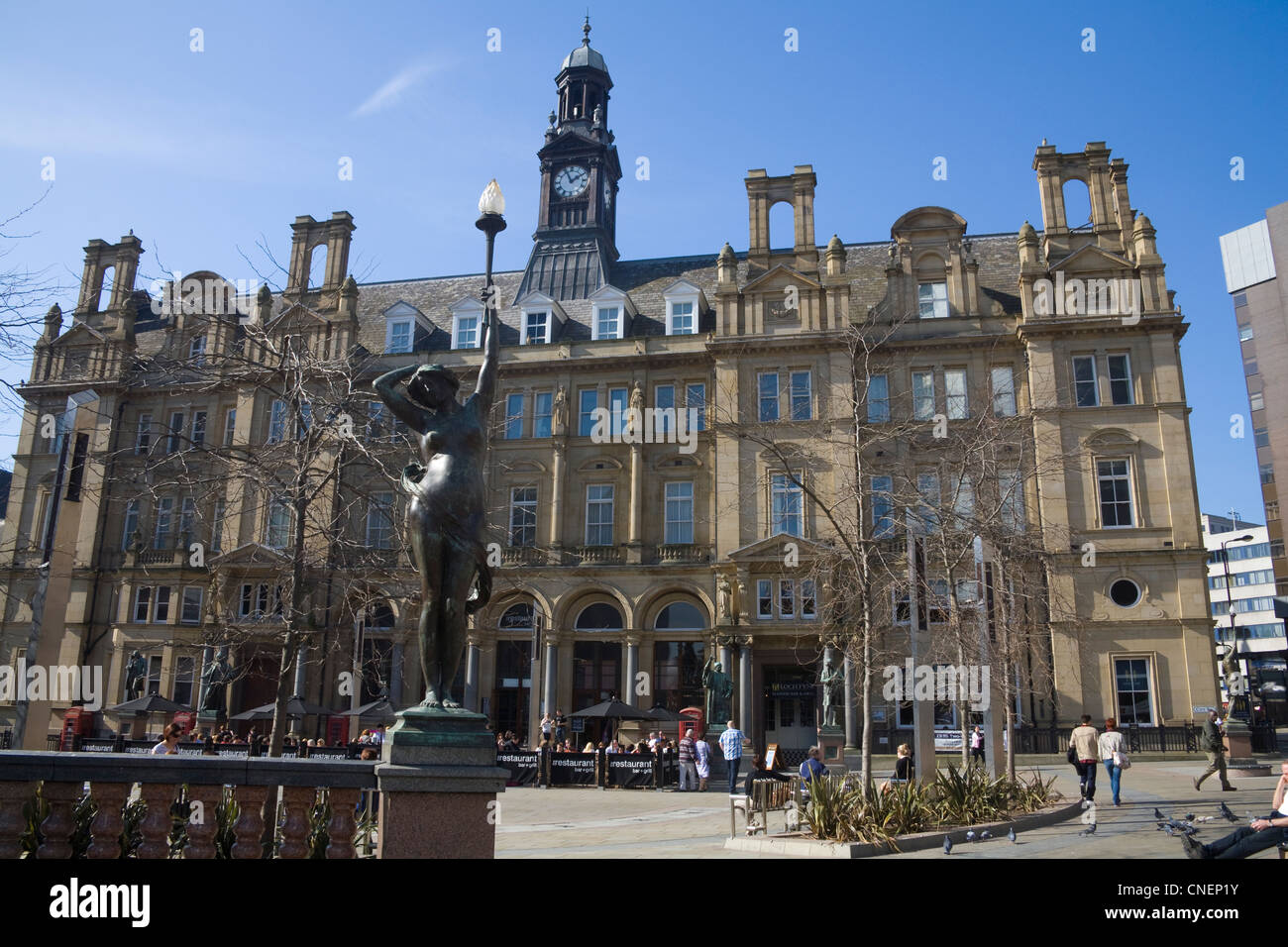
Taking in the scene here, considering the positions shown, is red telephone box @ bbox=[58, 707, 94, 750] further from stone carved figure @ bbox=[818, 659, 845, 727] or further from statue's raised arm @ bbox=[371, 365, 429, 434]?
statue's raised arm @ bbox=[371, 365, 429, 434]

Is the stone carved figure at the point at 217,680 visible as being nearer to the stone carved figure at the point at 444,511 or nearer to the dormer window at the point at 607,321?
the dormer window at the point at 607,321

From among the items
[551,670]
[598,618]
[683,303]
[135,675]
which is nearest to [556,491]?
[598,618]

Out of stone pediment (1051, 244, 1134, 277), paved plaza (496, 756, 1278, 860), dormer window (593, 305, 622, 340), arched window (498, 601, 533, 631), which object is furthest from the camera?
dormer window (593, 305, 622, 340)

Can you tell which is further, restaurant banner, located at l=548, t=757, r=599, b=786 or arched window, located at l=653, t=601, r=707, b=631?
arched window, located at l=653, t=601, r=707, b=631

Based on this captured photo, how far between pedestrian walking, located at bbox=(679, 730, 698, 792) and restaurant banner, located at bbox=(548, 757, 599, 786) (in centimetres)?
298

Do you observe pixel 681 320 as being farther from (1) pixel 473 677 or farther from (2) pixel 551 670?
(1) pixel 473 677

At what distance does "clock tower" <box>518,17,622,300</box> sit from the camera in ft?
158

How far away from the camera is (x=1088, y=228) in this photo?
3869 cm

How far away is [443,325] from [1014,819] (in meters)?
39.1

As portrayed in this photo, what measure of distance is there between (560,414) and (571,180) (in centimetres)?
1463

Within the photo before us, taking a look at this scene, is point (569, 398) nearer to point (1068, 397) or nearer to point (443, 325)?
point (443, 325)

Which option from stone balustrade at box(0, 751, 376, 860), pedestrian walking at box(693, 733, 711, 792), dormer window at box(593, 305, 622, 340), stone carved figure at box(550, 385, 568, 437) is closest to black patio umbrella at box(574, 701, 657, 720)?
pedestrian walking at box(693, 733, 711, 792)

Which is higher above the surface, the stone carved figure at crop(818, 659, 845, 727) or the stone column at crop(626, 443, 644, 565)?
the stone column at crop(626, 443, 644, 565)

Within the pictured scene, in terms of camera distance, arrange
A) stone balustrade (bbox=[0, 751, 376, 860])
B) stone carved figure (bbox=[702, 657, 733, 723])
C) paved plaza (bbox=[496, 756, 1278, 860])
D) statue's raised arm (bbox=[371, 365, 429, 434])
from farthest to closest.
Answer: stone carved figure (bbox=[702, 657, 733, 723]), paved plaza (bbox=[496, 756, 1278, 860]), statue's raised arm (bbox=[371, 365, 429, 434]), stone balustrade (bbox=[0, 751, 376, 860])
